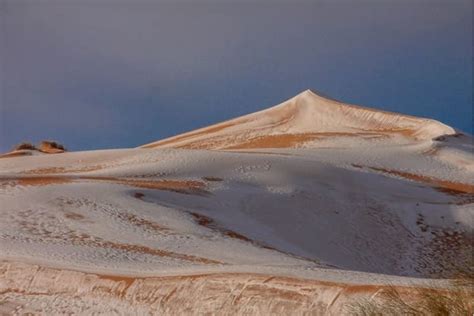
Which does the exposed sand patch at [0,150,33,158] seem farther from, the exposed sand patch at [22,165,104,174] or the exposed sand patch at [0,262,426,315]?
the exposed sand patch at [0,262,426,315]

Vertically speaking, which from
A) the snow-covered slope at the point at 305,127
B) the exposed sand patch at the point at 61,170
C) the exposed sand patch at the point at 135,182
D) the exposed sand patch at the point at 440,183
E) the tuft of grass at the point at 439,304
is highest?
the tuft of grass at the point at 439,304

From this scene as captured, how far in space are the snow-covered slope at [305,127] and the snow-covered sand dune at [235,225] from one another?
110 centimetres

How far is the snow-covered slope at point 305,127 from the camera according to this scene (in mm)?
51281

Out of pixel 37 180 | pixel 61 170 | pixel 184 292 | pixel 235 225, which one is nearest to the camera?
pixel 184 292

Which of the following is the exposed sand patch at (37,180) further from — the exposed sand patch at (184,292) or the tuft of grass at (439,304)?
the tuft of grass at (439,304)

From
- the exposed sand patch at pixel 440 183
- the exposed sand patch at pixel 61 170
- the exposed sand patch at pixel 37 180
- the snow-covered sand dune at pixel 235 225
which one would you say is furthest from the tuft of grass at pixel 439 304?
the exposed sand patch at pixel 440 183

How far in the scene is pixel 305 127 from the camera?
5709cm

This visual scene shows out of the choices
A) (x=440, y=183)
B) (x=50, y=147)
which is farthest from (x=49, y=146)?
(x=440, y=183)

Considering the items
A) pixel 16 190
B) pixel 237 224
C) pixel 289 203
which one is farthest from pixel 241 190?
pixel 16 190

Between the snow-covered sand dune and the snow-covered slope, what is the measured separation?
3.61ft

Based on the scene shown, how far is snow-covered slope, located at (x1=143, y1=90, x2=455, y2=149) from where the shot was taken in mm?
51281

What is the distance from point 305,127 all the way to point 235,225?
32265 mm

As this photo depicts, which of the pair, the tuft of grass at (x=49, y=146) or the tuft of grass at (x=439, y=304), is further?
the tuft of grass at (x=49, y=146)

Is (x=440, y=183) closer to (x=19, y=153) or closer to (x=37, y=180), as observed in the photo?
(x=37, y=180)
